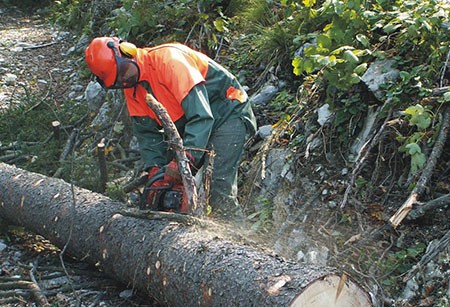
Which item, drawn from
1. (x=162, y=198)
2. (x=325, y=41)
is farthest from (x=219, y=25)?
(x=162, y=198)

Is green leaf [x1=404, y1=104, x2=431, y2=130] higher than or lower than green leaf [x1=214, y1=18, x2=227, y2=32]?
higher

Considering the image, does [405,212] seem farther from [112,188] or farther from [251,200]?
[112,188]

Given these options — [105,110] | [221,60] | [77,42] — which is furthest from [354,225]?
[77,42]

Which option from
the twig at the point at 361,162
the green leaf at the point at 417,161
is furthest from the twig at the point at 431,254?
the twig at the point at 361,162

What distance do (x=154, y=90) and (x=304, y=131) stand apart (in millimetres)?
1339

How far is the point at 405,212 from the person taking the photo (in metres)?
3.82

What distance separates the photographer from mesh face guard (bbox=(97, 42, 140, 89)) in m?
4.34

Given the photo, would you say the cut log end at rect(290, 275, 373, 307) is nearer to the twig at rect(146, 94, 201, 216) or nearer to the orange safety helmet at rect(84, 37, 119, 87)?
the twig at rect(146, 94, 201, 216)

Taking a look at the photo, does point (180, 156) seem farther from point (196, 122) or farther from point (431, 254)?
point (431, 254)

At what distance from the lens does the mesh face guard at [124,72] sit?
171 inches

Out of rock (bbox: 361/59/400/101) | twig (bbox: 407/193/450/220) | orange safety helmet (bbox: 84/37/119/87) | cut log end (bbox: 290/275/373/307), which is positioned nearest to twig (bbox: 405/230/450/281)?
twig (bbox: 407/193/450/220)

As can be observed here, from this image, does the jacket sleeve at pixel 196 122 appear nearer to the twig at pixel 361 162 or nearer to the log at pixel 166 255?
the log at pixel 166 255

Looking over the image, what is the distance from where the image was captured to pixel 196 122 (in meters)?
4.14

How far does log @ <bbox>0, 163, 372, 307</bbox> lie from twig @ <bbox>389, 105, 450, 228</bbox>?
2.94 feet
